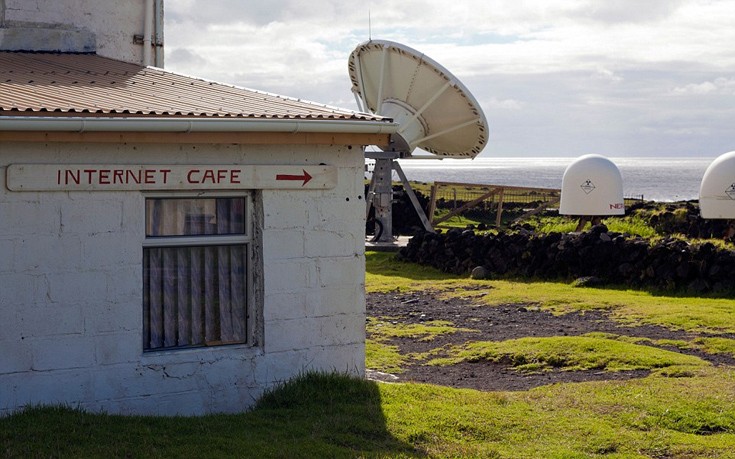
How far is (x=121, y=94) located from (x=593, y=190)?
2103cm

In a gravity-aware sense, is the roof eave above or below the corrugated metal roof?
below

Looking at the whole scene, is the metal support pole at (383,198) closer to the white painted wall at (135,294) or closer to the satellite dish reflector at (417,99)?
the satellite dish reflector at (417,99)

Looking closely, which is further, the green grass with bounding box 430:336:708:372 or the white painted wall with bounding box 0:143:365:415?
the green grass with bounding box 430:336:708:372

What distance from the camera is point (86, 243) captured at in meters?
8.78

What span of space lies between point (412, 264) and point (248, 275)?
15441 millimetres

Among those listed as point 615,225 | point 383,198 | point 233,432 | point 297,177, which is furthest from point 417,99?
point 233,432

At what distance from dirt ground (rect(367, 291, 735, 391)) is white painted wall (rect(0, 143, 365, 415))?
2440 mm

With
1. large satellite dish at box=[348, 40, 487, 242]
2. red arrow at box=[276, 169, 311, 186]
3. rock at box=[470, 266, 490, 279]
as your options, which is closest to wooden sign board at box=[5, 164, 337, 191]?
red arrow at box=[276, 169, 311, 186]

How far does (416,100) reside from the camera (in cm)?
2523

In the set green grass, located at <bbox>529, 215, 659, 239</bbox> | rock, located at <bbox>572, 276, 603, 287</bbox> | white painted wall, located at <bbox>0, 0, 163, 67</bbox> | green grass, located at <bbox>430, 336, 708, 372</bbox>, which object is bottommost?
green grass, located at <bbox>430, 336, 708, 372</bbox>

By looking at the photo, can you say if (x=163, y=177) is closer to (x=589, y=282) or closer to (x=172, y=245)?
(x=172, y=245)

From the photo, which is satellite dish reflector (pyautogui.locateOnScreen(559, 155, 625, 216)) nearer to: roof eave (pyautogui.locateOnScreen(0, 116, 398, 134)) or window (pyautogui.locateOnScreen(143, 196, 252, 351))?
roof eave (pyautogui.locateOnScreen(0, 116, 398, 134))

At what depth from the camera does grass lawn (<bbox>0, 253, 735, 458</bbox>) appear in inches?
298

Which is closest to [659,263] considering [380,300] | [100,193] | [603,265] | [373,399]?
[603,265]
